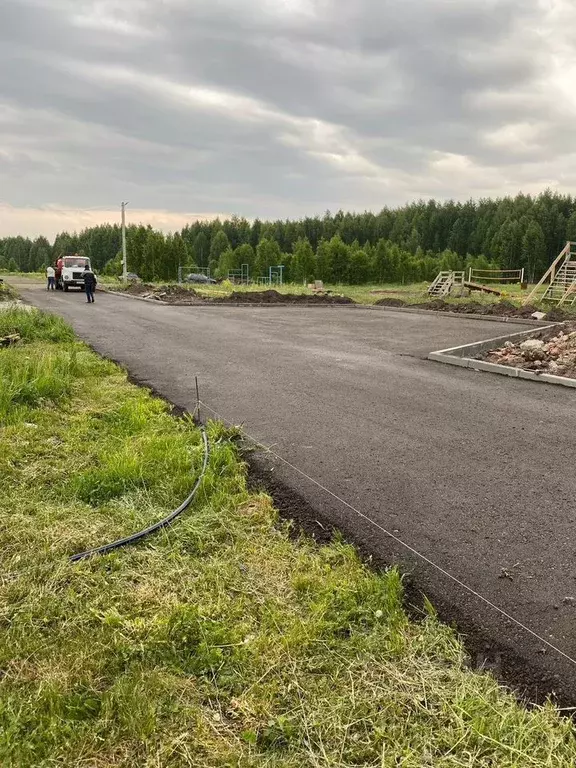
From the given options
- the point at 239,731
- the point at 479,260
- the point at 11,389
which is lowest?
the point at 239,731

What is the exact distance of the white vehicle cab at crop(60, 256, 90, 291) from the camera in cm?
3066

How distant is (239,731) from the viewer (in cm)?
198

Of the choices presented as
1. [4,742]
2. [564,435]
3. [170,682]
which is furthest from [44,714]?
[564,435]

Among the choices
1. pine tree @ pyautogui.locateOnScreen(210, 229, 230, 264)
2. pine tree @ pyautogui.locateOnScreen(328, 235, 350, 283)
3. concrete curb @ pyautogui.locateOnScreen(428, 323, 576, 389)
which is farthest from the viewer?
pine tree @ pyautogui.locateOnScreen(210, 229, 230, 264)

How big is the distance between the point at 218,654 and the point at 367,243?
77.0 meters

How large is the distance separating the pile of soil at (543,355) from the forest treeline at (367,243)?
5244 centimetres

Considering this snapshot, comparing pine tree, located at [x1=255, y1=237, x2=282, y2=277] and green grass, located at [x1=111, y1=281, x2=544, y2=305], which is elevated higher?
pine tree, located at [x1=255, y1=237, x2=282, y2=277]

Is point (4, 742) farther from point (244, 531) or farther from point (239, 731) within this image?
point (244, 531)

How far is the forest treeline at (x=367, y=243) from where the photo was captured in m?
63.8

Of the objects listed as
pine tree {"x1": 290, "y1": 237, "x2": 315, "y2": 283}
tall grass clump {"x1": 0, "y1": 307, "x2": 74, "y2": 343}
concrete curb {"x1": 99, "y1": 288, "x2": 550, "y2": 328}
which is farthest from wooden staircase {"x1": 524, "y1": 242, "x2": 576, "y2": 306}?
pine tree {"x1": 290, "y1": 237, "x2": 315, "y2": 283}

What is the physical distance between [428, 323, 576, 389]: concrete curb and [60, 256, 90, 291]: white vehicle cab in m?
25.2

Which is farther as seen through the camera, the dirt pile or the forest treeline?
the forest treeline

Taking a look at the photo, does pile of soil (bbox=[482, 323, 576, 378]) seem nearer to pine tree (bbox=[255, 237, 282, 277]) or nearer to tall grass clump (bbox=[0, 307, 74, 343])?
tall grass clump (bbox=[0, 307, 74, 343])

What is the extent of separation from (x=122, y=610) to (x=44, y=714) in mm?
647
